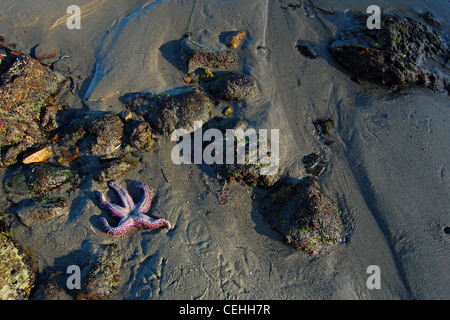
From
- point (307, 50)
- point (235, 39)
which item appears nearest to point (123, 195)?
point (235, 39)

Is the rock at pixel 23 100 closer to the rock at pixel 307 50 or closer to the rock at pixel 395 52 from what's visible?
the rock at pixel 307 50

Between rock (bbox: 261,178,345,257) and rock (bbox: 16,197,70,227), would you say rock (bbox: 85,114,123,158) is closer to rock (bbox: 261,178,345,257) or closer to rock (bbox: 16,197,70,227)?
rock (bbox: 16,197,70,227)

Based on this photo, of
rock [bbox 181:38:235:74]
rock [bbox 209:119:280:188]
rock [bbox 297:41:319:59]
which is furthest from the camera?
rock [bbox 297:41:319:59]

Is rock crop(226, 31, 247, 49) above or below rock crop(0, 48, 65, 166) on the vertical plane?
below

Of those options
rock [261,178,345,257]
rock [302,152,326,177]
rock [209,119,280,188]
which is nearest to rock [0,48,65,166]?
rock [209,119,280,188]

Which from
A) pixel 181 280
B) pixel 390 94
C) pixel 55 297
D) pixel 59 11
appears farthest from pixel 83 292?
pixel 390 94

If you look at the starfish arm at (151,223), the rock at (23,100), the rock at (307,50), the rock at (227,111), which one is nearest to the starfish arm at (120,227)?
the starfish arm at (151,223)

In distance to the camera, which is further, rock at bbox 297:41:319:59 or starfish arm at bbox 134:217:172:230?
rock at bbox 297:41:319:59
